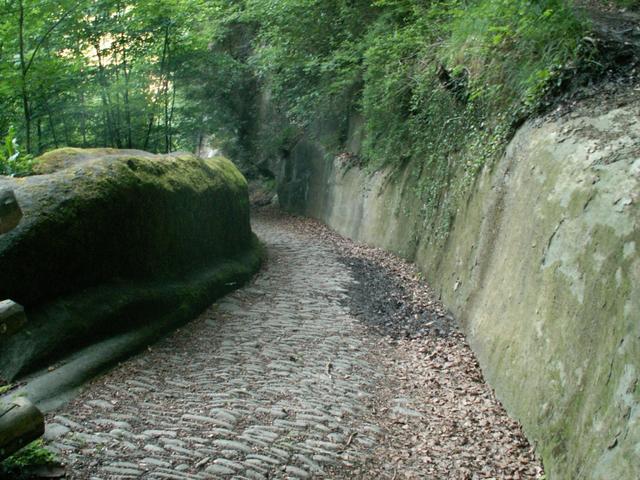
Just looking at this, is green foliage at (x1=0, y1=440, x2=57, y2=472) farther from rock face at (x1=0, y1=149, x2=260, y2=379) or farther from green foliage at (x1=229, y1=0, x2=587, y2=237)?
green foliage at (x1=229, y1=0, x2=587, y2=237)

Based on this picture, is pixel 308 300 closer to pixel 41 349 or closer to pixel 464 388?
pixel 464 388

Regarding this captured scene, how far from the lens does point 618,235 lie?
4.06 metres

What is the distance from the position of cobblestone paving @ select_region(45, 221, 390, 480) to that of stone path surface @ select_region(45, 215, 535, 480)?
0.5 inches

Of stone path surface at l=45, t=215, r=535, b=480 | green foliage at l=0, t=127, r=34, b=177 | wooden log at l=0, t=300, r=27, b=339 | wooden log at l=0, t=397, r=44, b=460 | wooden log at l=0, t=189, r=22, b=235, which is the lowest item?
stone path surface at l=45, t=215, r=535, b=480

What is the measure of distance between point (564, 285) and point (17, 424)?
3.83m

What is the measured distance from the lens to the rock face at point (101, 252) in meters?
5.52

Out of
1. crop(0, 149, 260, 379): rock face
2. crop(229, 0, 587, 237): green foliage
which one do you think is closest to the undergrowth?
crop(0, 149, 260, 379): rock face

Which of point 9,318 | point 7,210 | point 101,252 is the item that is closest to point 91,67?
point 101,252

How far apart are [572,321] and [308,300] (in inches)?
205

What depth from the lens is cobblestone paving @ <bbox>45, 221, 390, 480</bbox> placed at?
13.9 feet

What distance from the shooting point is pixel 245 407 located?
17.3ft

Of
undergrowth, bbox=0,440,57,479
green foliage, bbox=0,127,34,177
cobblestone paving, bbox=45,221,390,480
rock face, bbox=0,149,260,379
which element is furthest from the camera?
green foliage, bbox=0,127,34,177

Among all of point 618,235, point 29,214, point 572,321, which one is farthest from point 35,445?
point 618,235

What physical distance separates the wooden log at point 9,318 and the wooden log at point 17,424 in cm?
43
